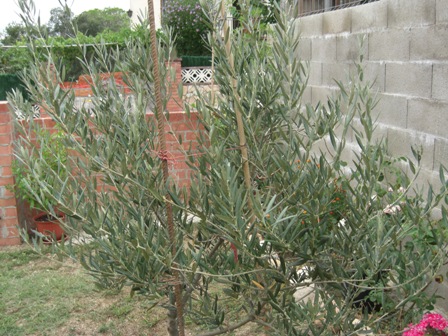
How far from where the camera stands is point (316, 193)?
7.34 ft

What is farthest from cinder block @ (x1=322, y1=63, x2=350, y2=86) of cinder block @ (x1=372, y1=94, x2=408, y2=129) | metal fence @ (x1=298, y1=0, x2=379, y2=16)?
cinder block @ (x1=372, y1=94, x2=408, y2=129)

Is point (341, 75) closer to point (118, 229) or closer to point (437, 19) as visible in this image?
point (437, 19)

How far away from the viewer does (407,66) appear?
13.2 ft

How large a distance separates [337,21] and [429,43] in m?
1.62

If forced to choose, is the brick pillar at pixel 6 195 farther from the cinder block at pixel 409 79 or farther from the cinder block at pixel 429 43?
the cinder block at pixel 429 43

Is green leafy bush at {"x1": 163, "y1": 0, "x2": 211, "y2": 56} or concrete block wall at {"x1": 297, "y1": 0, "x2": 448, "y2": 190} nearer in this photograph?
concrete block wall at {"x1": 297, "y1": 0, "x2": 448, "y2": 190}

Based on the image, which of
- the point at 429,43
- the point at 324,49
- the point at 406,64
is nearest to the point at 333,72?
the point at 324,49

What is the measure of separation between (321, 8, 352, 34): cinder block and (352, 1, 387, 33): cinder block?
11 centimetres

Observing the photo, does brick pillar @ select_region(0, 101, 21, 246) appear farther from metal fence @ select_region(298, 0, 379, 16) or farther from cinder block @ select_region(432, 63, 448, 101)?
cinder block @ select_region(432, 63, 448, 101)

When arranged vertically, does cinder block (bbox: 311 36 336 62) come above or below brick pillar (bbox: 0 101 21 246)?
above

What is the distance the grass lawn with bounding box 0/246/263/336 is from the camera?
4105 mm

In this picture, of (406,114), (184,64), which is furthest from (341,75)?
(184,64)

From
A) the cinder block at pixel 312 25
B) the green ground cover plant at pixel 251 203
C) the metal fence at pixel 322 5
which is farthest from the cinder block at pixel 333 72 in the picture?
the green ground cover plant at pixel 251 203

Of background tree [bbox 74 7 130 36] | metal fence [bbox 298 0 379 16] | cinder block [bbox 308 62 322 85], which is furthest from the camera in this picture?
background tree [bbox 74 7 130 36]
